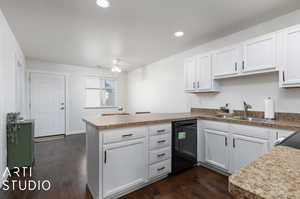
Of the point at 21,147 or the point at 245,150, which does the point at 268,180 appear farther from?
the point at 21,147

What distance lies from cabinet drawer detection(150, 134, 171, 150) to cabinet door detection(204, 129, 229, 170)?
762 mm

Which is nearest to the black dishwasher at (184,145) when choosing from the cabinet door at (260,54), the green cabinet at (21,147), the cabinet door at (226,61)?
the cabinet door at (226,61)

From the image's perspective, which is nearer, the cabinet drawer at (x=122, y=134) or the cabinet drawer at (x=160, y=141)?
the cabinet drawer at (x=122, y=134)

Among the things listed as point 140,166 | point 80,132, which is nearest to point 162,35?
point 140,166

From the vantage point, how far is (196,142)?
2496mm

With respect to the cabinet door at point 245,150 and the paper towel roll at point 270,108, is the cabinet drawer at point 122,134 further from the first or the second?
the paper towel roll at point 270,108

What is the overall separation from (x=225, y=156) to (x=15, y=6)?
145 inches

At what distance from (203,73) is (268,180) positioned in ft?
8.42

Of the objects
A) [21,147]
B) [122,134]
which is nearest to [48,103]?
[21,147]

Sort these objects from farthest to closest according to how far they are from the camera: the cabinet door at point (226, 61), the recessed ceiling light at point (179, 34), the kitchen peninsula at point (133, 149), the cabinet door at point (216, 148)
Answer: the recessed ceiling light at point (179, 34) → the cabinet door at point (226, 61) → the cabinet door at point (216, 148) → the kitchen peninsula at point (133, 149)

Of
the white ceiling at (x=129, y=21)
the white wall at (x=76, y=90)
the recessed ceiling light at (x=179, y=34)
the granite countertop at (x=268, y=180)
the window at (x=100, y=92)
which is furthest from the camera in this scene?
the window at (x=100, y=92)

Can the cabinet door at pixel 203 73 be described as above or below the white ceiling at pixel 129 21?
below

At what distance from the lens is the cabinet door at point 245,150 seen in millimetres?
1825

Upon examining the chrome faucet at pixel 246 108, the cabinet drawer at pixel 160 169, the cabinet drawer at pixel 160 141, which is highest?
the chrome faucet at pixel 246 108
